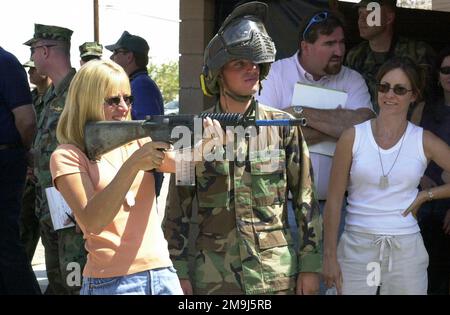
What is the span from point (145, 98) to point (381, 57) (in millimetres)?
1763

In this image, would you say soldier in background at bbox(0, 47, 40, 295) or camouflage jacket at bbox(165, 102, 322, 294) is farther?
soldier in background at bbox(0, 47, 40, 295)

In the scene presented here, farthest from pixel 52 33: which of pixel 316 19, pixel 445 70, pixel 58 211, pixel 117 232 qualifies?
pixel 117 232

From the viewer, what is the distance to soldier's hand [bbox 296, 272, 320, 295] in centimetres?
321

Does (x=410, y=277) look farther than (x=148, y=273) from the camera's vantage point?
Yes

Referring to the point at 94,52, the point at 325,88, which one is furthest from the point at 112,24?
the point at 325,88

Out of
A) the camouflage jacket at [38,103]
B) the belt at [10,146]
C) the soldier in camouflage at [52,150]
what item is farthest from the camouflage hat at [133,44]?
the belt at [10,146]

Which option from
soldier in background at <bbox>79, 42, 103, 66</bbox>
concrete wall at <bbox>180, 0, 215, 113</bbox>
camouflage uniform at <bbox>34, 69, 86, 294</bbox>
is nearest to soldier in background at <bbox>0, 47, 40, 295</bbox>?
camouflage uniform at <bbox>34, 69, 86, 294</bbox>

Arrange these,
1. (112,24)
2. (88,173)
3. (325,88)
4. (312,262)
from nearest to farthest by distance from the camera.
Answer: (88,173)
(312,262)
(325,88)
(112,24)

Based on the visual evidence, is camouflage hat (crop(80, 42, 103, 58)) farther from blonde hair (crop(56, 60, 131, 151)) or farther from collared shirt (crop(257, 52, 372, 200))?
blonde hair (crop(56, 60, 131, 151))

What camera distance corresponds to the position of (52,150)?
4.82 meters

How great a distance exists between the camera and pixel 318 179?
4.04 meters

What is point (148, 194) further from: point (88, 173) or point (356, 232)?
point (356, 232)

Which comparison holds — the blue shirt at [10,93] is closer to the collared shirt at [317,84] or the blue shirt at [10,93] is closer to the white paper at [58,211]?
the white paper at [58,211]

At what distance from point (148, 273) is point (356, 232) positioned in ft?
4.02
